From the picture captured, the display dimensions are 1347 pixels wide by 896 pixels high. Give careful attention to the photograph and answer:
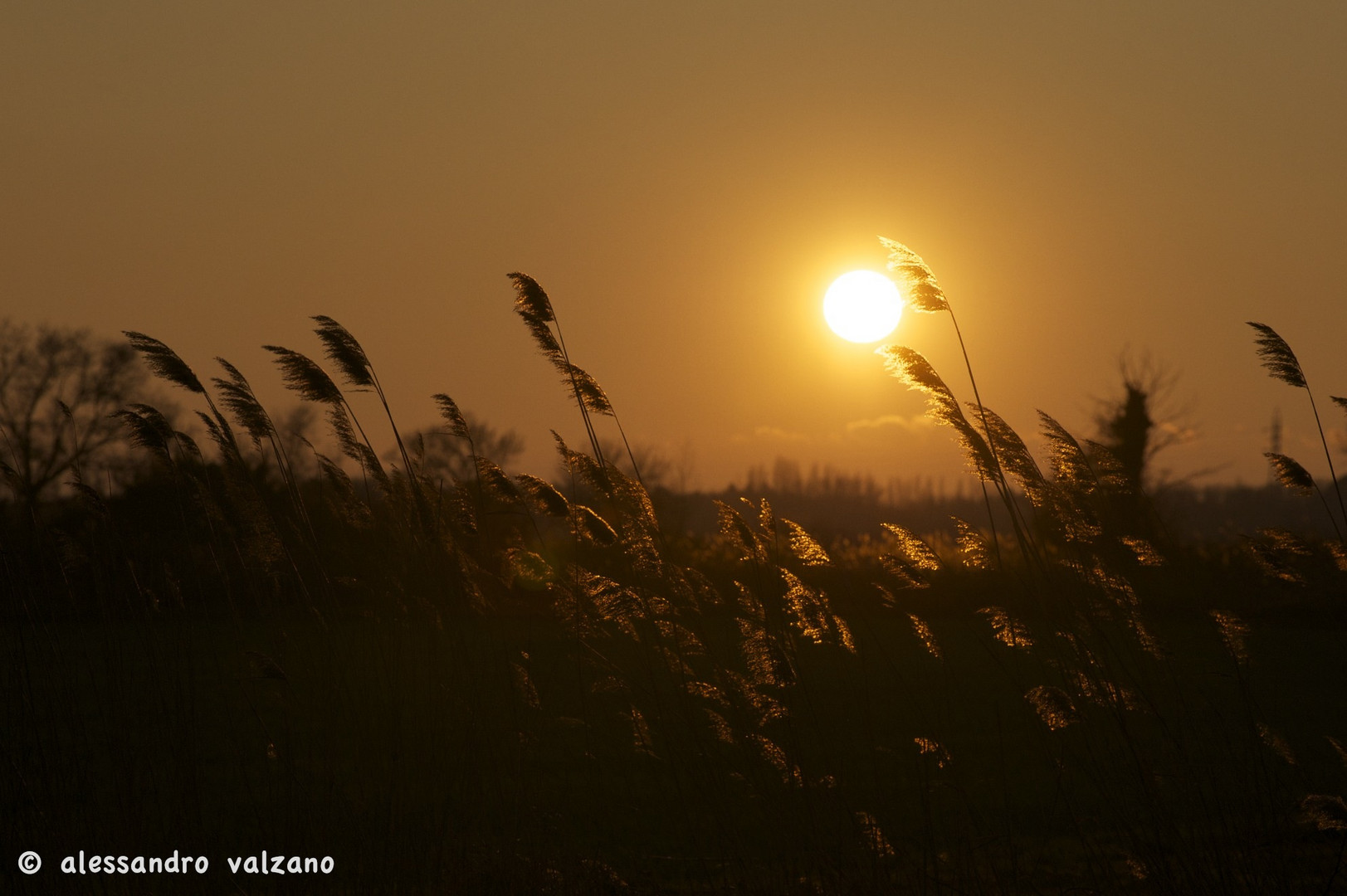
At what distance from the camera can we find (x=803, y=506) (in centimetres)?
7744

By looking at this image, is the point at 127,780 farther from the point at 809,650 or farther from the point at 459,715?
the point at 809,650

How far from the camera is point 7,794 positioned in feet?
13.4

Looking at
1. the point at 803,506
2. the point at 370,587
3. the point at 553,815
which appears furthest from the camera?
the point at 803,506

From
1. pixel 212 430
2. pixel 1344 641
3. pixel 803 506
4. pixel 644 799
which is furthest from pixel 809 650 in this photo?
pixel 803 506

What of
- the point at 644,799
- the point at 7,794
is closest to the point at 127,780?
the point at 7,794

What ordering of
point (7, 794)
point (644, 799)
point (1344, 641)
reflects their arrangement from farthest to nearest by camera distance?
point (1344, 641)
point (644, 799)
point (7, 794)

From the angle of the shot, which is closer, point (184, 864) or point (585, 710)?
point (184, 864)

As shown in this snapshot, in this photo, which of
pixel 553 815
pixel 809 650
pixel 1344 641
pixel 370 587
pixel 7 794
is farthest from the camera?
pixel 1344 641

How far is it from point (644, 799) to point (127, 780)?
3730 millimetres

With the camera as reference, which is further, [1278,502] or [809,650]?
[1278,502]

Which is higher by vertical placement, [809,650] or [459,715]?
[459,715]

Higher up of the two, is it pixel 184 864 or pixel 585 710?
pixel 585 710

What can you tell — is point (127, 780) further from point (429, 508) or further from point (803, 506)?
point (803, 506)

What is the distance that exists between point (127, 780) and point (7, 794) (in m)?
0.45
